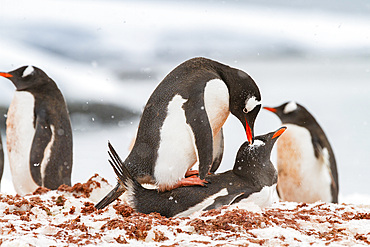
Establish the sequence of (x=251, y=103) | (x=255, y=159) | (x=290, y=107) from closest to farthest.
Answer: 1. (x=251, y=103)
2. (x=255, y=159)
3. (x=290, y=107)

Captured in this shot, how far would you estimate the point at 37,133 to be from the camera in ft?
10.9

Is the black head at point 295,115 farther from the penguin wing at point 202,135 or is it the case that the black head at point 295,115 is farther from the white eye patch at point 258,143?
the penguin wing at point 202,135

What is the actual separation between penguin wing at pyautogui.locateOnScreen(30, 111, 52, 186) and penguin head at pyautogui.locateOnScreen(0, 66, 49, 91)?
31 centimetres

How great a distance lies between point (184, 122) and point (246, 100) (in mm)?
299

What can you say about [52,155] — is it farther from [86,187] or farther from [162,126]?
[162,126]

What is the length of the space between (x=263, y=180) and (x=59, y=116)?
1.86 meters

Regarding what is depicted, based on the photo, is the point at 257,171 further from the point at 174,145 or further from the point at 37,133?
the point at 37,133

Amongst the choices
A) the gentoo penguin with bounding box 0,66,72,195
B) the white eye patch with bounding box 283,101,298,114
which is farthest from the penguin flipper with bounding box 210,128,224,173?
the white eye patch with bounding box 283,101,298,114

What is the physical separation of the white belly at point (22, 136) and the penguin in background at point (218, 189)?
1.62 meters

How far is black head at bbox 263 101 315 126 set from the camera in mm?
4008

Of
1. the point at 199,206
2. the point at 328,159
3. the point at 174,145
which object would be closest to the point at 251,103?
the point at 174,145

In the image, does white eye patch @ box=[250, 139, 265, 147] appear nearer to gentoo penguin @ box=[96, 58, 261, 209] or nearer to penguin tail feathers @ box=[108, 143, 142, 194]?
gentoo penguin @ box=[96, 58, 261, 209]

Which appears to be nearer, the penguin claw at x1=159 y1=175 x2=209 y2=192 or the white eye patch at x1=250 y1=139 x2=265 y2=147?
the penguin claw at x1=159 y1=175 x2=209 y2=192

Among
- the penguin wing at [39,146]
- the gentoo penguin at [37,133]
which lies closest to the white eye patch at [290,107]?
the gentoo penguin at [37,133]
